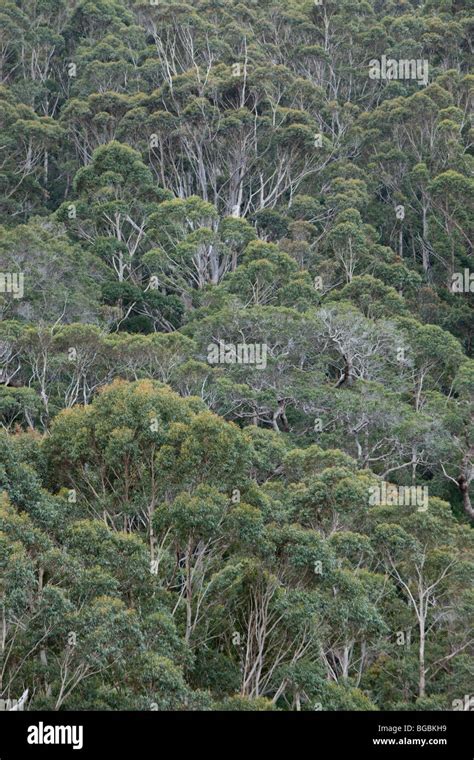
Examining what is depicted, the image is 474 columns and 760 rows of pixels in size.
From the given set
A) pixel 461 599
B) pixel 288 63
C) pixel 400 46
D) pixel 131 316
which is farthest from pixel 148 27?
pixel 461 599

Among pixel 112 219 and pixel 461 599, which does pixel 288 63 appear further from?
pixel 461 599

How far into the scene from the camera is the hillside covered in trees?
19.9 meters

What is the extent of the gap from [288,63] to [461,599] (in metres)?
37.4

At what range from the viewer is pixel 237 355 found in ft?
115

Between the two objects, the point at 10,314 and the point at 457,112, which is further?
the point at 457,112

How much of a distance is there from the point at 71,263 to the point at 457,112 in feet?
62.1

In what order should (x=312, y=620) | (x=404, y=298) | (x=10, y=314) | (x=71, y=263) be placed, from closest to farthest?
(x=312, y=620) → (x=10, y=314) → (x=71, y=263) → (x=404, y=298)

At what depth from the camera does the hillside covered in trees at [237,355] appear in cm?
1994

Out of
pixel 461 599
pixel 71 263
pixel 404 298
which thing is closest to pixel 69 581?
pixel 461 599

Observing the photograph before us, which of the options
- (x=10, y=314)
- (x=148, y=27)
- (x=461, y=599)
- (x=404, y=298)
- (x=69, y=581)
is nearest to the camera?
(x=69, y=581)

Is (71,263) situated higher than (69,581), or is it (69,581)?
(71,263)

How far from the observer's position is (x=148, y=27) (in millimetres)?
54750

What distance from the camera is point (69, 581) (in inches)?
724

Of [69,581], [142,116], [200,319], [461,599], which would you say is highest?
[142,116]
